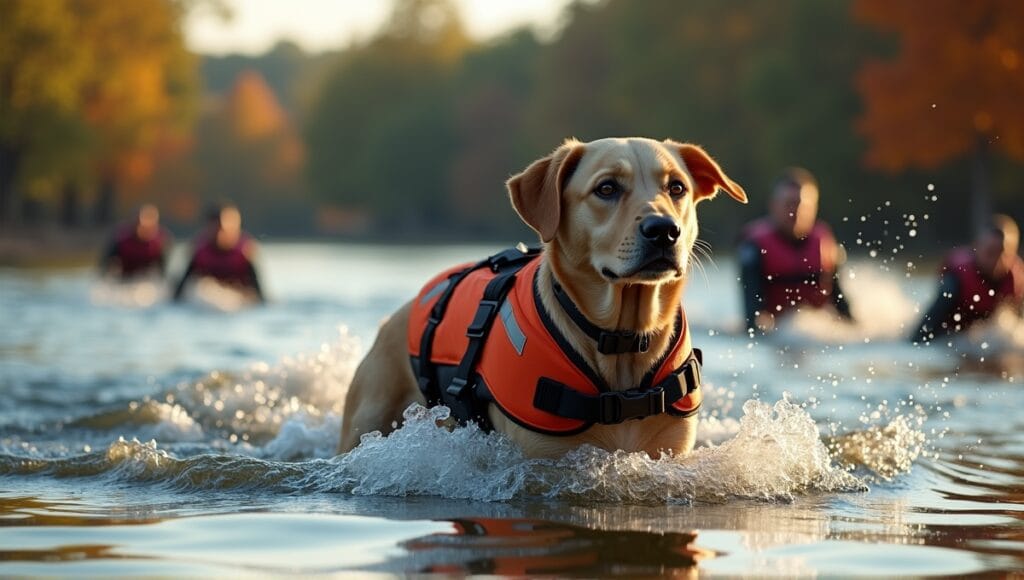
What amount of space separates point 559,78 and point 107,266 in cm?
4588

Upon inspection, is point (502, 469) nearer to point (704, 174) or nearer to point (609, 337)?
point (609, 337)

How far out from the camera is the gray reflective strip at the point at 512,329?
20.4 ft

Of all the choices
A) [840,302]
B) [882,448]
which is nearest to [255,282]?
[840,302]

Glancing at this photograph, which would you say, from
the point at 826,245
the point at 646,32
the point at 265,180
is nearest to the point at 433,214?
the point at 265,180

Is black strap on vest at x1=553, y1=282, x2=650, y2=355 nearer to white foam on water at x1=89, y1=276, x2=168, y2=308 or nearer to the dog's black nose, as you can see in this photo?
the dog's black nose

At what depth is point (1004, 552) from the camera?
506 cm

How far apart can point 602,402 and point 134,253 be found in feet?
61.9

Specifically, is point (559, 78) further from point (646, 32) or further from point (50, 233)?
point (50, 233)

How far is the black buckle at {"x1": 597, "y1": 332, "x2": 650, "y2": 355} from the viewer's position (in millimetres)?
6023

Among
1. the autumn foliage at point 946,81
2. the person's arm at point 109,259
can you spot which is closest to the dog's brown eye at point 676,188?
the person's arm at point 109,259

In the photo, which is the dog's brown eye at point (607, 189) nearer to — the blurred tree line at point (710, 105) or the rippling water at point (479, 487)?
the rippling water at point (479, 487)

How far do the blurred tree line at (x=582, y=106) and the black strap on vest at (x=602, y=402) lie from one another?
10685 mm

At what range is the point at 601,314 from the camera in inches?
239

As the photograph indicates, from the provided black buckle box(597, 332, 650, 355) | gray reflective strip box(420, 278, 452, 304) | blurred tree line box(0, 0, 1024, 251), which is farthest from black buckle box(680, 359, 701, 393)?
blurred tree line box(0, 0, 1024, 251)
